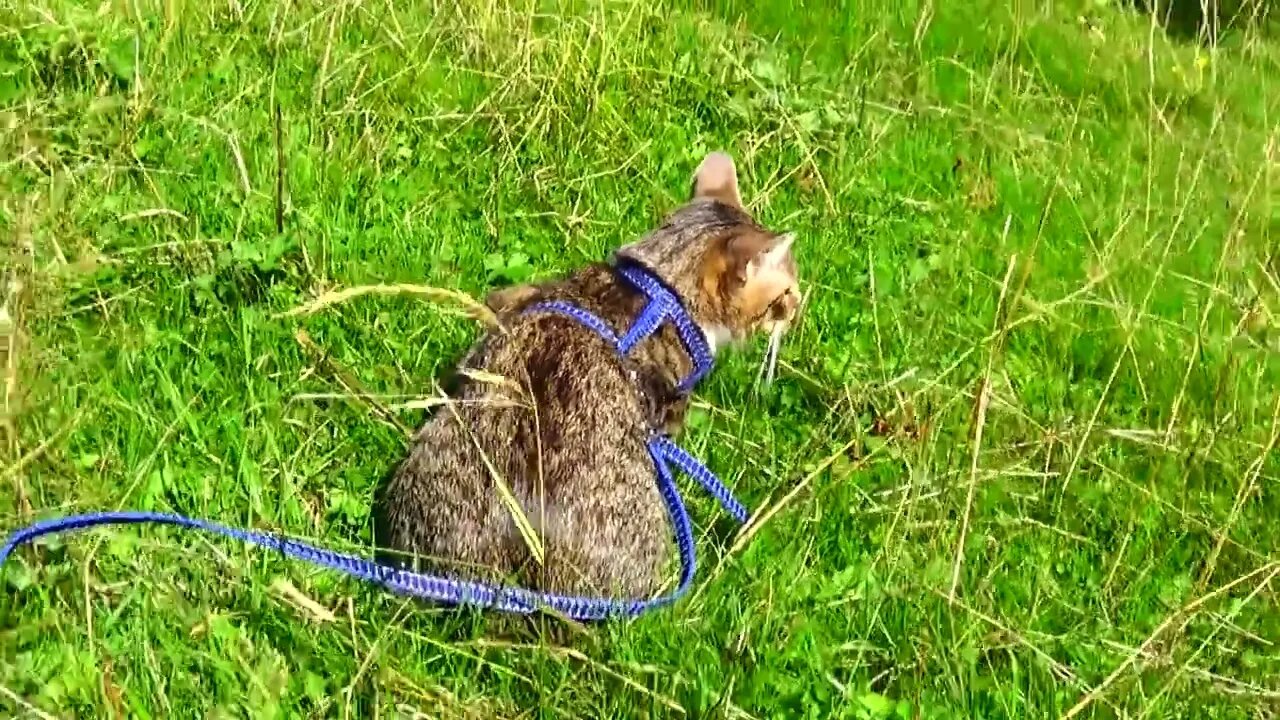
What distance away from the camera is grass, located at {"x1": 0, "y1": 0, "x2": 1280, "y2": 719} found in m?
2.57

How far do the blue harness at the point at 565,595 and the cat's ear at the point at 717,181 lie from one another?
591mm

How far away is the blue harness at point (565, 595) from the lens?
8.24 feet

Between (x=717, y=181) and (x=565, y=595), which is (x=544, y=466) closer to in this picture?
(x=565, y=595)

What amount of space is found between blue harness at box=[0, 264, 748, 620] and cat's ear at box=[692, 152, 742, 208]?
23.2 inches

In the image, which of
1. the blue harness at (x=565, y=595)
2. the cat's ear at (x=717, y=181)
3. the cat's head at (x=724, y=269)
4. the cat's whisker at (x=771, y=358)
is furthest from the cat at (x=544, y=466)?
the cat's ear at (x=717, y=181)

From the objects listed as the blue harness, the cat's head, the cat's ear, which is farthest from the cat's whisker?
the cat's ear

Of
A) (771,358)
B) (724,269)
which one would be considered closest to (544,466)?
(724,269)

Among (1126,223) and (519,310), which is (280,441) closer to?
(519,310)

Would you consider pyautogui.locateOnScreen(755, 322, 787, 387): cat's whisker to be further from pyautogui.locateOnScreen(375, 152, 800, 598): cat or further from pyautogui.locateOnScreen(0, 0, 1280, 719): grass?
pyautogui.locateOnScreen(375, 152, 800, 598): cat

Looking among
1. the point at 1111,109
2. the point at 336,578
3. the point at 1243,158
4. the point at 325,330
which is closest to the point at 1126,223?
the point at 1243,158

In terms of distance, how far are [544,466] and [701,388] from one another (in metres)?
0.97

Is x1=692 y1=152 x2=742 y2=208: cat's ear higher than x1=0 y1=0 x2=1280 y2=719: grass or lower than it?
higher

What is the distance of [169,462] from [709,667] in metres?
1.31

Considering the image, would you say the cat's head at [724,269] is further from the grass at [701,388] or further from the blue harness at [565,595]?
the grass at [701,388]
